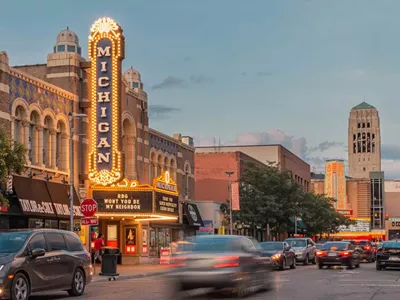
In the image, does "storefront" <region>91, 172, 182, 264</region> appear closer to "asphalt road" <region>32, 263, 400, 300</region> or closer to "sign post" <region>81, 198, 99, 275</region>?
"sign post" <region>81, 198, 99, 275</region>

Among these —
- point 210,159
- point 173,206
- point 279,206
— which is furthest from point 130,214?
point 210,159

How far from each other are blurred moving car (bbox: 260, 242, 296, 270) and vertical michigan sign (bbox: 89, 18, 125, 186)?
8.18 metres

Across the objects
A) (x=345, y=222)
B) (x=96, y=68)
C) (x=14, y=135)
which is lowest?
(x=345, y=222)

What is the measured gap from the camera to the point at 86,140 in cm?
4072

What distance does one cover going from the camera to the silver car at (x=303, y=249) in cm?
4422

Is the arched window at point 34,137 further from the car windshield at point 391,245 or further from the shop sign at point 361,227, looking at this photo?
the shop sign at point 361,227

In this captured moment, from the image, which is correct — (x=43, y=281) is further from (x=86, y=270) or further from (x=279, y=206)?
(x=279, y=206)

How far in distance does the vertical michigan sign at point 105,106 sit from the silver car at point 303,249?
11376 mm

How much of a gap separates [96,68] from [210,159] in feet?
112

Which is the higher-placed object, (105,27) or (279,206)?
(105,27)

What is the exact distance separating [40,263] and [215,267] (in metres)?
4.23

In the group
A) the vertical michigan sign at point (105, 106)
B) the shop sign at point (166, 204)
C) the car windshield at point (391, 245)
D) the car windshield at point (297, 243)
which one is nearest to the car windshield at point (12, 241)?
the vertical michigan sign at point (105, 106)

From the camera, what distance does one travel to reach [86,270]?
2175 centimetres

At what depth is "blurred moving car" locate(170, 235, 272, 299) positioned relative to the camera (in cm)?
1912
